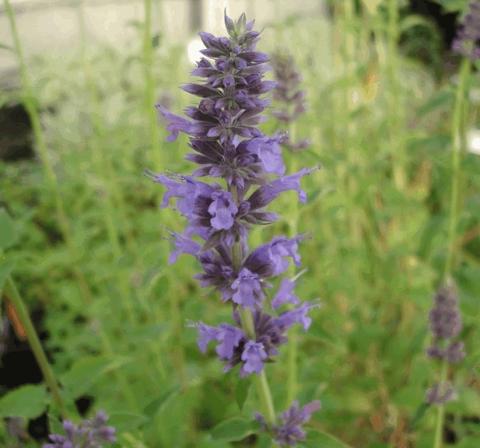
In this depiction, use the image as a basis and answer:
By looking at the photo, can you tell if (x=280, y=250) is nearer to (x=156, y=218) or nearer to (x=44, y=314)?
(x=156, y=218)

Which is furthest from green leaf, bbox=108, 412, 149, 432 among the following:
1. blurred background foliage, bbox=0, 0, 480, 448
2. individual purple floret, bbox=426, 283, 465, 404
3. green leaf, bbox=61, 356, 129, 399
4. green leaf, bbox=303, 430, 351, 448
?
individual purple floret, bbox=426, 283, 465, 404

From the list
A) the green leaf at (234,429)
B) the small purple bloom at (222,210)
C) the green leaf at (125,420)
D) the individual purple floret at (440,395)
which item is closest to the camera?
the small purple bloom at (222,210)

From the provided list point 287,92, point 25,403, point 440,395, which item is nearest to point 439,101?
point 287,92

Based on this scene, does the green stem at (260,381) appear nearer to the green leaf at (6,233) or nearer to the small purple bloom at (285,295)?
the small purple bloom at (285,295)

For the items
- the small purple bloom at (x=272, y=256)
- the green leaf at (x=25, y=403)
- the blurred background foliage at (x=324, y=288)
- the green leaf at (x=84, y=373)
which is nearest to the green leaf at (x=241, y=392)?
the blurred background foliage at (x=324, y=288)

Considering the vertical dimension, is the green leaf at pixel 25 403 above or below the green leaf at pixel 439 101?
below

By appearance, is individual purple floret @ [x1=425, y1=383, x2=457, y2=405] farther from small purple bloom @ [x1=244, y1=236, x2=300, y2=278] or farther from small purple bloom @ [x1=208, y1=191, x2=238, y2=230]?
small purple bloom @ [x1=208, y1=191, x2=238, y2=230]

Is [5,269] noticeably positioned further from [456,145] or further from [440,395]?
[456,145]
